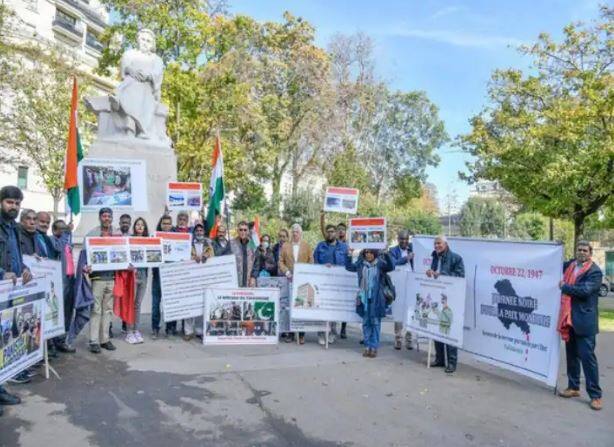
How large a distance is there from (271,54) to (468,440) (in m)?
31.7

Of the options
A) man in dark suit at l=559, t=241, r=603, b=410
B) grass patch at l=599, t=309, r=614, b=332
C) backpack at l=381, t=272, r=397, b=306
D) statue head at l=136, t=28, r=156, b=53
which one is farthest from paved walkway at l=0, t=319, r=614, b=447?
statue head at l=136, t=28, r=156, b=53

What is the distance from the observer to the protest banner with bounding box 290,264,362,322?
26.7ft

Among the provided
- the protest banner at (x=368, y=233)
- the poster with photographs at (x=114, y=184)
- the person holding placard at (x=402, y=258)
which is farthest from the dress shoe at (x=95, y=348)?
the person holding placard at (x=402, y=258)

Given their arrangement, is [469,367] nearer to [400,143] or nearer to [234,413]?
[234,413]

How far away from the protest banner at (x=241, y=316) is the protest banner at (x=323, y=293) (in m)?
0.37

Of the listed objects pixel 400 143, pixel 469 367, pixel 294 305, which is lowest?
pixel 469 367

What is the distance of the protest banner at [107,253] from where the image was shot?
7027 millimetres

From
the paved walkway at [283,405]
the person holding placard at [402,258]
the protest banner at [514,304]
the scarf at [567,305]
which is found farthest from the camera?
the person holding placard at [402,258]

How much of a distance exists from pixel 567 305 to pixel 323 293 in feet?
11.6

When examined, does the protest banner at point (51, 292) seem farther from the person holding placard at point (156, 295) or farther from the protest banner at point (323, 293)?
the protest banner at point (323, 293)

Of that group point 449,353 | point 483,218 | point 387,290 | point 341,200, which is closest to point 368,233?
point 387,290

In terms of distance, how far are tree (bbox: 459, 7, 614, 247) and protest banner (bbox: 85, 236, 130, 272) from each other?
11.5 m

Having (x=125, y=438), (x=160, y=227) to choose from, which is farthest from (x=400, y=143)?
(x=125, y=438)

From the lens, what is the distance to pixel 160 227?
28.1 ft
